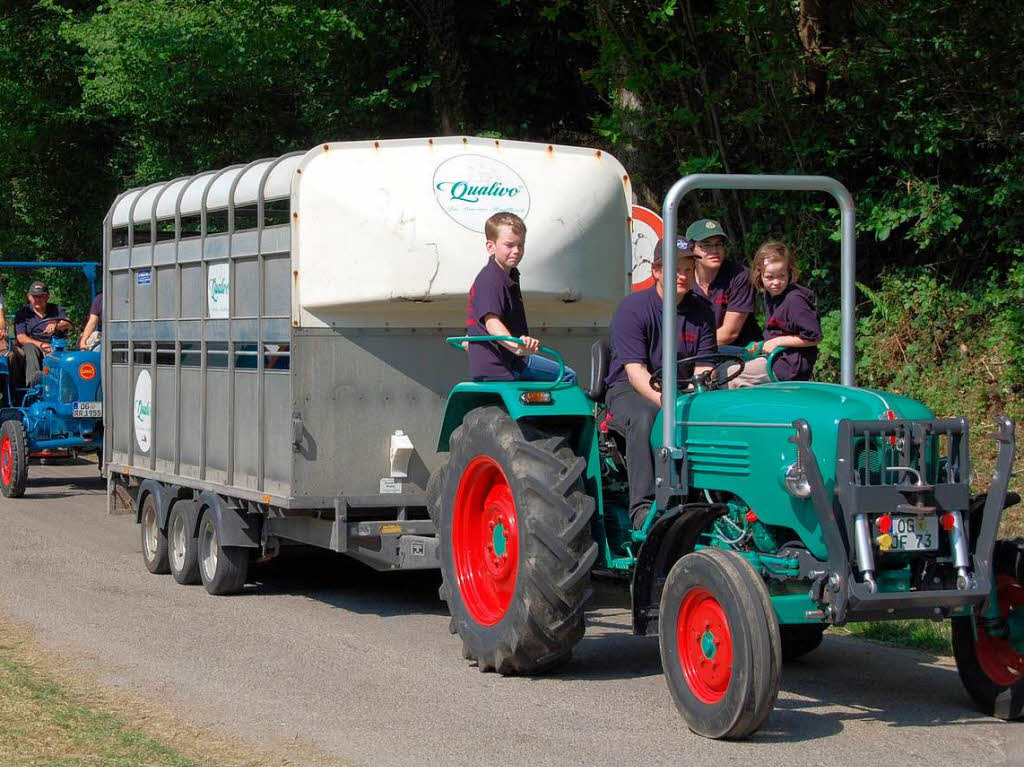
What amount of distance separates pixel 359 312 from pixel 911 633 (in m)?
3.89

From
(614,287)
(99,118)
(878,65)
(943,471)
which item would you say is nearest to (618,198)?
(614,287)

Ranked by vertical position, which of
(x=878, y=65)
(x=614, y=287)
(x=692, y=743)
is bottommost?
(x=692, y=743)

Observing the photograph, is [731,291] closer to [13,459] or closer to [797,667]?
[797,667]

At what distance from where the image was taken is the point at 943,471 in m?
6.36

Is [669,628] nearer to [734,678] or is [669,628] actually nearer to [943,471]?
[734,678]

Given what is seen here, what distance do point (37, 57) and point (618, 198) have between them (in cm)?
1822

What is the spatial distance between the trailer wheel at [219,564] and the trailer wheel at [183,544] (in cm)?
13

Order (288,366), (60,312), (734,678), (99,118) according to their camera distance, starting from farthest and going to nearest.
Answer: (99,118) < (60,312) < (288,366) < (734,678)

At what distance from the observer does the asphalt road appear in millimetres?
6199

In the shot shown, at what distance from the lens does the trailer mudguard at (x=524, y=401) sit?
24.8 ft

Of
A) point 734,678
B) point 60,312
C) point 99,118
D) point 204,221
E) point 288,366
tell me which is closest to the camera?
point 734,678

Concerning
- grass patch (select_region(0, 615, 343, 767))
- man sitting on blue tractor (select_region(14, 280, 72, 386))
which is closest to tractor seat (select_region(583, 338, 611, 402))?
grass patch (select_region(0, 615, 343, 767))

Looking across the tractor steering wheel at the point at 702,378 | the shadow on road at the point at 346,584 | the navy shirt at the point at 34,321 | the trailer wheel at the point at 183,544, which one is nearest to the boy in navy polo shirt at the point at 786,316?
the tractor steering wheel at the point at 702,378

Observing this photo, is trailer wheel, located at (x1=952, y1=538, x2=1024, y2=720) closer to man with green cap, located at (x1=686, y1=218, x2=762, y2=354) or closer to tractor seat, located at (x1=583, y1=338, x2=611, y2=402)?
tractor seat, located at (x1=583, y1=338, x2=611, y2=402)
